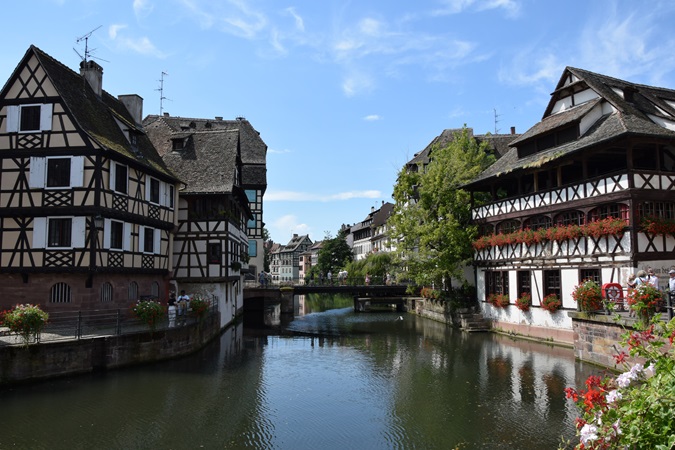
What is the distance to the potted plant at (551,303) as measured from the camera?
79.9ft

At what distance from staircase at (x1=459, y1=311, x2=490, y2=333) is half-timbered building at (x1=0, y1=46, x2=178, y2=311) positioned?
19064 millimetres

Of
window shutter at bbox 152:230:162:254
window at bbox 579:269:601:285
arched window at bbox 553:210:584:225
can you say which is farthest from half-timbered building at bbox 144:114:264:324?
window at bbox 579:269:601:285

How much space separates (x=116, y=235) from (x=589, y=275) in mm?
21078

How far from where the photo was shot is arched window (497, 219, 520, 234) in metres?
28.8

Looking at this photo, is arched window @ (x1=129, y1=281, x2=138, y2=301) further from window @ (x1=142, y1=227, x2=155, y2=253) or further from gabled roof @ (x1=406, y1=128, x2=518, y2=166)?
gabled roof @ (x1=406, y1=128, x2=518, y2=166)

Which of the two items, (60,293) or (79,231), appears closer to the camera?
(60,293)

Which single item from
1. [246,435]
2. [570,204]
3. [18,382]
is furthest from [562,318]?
[18,382]

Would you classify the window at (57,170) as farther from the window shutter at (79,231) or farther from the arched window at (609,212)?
the arched window at (609,212)

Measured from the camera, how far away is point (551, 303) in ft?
80.3

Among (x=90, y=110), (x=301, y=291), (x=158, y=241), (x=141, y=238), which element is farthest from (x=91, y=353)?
(x=301, y=291)

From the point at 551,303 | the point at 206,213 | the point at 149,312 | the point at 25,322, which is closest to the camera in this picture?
the point at 25,322

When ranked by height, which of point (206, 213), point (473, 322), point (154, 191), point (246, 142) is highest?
point (246, 142)

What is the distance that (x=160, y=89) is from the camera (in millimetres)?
48594

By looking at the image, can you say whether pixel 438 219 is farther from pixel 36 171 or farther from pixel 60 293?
pixel 36 171
